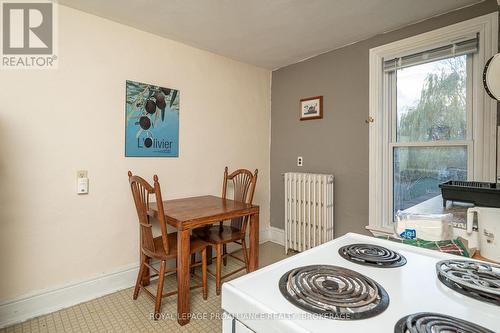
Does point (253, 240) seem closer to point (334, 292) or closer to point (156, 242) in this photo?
point (156, 242)

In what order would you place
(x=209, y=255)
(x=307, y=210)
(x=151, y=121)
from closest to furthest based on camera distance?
(x=151, y=121) < (x=209, y=255) < (x=307, y=210)

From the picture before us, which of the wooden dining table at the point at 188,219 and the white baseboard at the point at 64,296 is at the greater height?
the wooden dining table at the point at 188,219

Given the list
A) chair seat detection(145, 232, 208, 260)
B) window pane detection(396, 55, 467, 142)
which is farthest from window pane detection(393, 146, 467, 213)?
chair seat detection(145, 232, 208, 260)

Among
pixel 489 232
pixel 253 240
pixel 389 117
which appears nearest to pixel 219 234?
pixel 253 240

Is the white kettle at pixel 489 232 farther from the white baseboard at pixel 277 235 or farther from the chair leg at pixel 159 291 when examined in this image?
the white baseboard at pixel 277 235

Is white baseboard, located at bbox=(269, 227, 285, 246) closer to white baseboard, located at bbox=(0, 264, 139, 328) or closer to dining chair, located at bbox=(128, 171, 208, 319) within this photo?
dining chair, located at bbox=(128, 171, 208, 319)

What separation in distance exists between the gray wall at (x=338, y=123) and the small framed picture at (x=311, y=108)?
0.05 meters

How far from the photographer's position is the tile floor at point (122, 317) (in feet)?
5.64

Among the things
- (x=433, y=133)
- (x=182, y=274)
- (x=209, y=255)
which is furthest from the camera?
(x=209, y=255)

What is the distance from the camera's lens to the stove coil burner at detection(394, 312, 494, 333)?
1.72 ft

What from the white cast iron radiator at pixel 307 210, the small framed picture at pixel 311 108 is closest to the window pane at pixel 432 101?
the small framed picture at pixel 311 108

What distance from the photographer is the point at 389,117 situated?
2.45 metres

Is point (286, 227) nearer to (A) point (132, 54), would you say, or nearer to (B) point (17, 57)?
(A) point (132, 54)

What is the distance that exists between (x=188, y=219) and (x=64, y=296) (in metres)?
1.16
